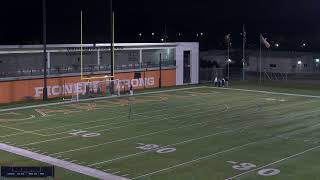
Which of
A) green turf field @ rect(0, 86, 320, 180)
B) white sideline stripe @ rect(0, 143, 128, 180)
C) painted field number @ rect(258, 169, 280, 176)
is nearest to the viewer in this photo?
white sideline stripe @ rect(0, 143, 128, 180)

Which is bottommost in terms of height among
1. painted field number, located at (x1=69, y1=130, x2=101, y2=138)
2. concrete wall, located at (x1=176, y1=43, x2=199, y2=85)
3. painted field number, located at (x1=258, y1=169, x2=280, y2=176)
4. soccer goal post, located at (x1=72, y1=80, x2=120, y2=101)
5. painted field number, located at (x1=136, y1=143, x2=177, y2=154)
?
painted field number, located at (x1=258, y1=169, x2=280, y2=176)

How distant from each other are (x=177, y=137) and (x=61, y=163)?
255 inches

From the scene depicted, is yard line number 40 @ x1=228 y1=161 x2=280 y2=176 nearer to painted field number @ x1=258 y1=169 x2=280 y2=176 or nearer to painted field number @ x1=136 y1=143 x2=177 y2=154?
painted field number @ x1=258 y1=169 x2=280 y2=176

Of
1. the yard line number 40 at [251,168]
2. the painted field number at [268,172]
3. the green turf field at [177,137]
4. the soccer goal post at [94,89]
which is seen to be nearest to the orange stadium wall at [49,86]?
the soccer goal post at [94,89]

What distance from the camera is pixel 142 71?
4659 centimetres

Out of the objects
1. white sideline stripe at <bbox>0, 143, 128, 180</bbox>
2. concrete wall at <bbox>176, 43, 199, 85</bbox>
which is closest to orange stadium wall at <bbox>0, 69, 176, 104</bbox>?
concrete wall at <bbox>176, 43, 199, 85</bbox>

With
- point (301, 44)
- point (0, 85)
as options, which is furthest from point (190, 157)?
point (301, 44)

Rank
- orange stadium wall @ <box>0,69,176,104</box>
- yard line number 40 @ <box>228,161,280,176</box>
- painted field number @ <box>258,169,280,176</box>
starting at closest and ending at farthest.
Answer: painted field number @ <box>258,169,280,176</box>, yard line number 40 @ <box>228,161,280,176</box>, orange stadium wall @ <box>0,69,176,104</box>

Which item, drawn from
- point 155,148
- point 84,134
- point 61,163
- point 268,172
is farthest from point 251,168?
point 84,134

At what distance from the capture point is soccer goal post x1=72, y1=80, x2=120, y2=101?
126 ft

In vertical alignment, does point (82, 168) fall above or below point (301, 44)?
below

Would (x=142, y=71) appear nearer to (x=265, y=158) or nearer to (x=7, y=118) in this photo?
(x=7, y=118)

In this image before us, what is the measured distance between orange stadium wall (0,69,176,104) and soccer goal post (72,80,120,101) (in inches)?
47.7

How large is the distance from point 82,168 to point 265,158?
261 inches
